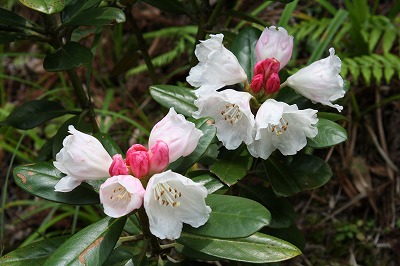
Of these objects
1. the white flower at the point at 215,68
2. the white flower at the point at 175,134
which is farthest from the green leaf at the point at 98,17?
the white flower at the point at 175,134

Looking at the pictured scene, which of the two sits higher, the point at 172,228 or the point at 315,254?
the point at 172,228

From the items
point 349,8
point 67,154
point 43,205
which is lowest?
point 43,205

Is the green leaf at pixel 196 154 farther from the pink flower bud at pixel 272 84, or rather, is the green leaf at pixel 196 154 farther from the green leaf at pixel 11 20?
the green leaf at pixel 11 20

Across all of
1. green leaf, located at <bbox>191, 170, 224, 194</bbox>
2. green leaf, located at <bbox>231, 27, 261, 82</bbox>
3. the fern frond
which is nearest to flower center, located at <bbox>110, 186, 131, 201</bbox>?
green leaf, located at <bbox>191, 170, 224, 194</bbox>

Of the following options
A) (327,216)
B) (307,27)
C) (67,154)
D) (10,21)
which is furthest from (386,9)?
(67,154)

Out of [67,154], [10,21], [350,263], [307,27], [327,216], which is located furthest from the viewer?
[307,27]

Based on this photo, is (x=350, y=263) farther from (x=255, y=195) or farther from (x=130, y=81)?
(x=130, y=81)

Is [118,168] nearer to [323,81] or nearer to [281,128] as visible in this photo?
[281,128]

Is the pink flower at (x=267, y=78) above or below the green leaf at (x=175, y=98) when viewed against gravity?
above
